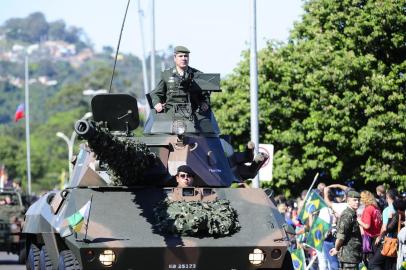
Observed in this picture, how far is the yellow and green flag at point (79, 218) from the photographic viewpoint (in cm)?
1296

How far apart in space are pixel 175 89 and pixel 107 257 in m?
3.02

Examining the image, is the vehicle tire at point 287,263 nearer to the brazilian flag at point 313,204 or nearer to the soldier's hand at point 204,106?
the soldier's hand at point 204,106

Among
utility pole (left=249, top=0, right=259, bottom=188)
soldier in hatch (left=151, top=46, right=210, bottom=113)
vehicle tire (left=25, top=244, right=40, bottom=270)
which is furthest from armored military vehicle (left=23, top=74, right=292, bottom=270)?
utility pole (left=249, top=0, right=259, bottom=188)

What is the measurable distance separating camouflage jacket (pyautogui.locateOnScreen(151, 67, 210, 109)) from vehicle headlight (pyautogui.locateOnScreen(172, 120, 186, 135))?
0.35 meters

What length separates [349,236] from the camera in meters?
15.9

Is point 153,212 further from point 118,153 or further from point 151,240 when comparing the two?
point 118,153

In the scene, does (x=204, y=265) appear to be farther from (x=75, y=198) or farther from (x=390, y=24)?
(x=390, y=24)

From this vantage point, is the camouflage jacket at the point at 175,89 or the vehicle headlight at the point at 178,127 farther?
the camouflage jacket at the point at 175,89

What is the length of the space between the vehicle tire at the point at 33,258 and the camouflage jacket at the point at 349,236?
13.6 ft

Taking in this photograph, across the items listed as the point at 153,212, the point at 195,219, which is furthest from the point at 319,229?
the point at 195,219

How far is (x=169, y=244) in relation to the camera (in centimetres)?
1280

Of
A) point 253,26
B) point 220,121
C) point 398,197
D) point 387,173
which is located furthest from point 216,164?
point 220,121

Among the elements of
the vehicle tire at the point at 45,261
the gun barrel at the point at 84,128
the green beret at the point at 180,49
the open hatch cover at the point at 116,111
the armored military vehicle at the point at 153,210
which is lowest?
the vehicle tire at the point at 45,261

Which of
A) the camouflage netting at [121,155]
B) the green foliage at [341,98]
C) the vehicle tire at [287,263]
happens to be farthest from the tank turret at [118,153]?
the green foliage at [341,98]
